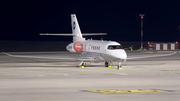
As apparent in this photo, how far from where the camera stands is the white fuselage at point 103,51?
129 feet

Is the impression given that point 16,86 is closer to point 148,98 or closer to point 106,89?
point 106,89

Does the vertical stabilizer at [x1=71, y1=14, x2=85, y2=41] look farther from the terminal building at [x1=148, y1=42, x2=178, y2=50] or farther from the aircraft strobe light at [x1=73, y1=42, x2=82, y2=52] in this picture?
the terminal building at [x1=148, y1=42, x2=178, y2=50]

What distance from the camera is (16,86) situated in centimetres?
2281

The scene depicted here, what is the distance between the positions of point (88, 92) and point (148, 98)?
12.3 ft

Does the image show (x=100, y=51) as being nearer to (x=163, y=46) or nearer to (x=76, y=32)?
(x=76, y=32)

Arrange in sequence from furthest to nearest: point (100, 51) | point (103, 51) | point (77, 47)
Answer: point (77, 47), point (100, 51), point (103, 51)

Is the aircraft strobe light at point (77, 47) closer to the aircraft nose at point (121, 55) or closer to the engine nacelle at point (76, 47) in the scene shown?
the engine nacelle at point (76, 47)

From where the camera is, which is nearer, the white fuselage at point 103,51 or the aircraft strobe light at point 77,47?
the white fuselage at point 103,51

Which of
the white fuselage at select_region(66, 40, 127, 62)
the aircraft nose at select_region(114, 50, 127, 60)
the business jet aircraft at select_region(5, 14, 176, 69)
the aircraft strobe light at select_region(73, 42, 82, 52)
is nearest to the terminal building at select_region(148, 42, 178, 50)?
the business jet aircraft at select_region(5, 14, 176, 69)

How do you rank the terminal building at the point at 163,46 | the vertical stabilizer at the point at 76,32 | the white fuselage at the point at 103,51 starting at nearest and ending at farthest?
the white fuselage at the point at 103,51 < the vertical stabilizer at the point at 76,32 < the terminal building at the point at 163,46

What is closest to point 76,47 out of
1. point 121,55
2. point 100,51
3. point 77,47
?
point 77,47

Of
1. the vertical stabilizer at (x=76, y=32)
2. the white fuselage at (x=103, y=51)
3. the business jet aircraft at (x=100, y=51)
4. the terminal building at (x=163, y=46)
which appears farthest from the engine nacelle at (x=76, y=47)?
the terminal building at (x=163, y=46)

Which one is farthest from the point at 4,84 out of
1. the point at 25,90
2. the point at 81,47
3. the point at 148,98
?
the point at 81,47

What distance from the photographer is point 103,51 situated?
41156 mm
